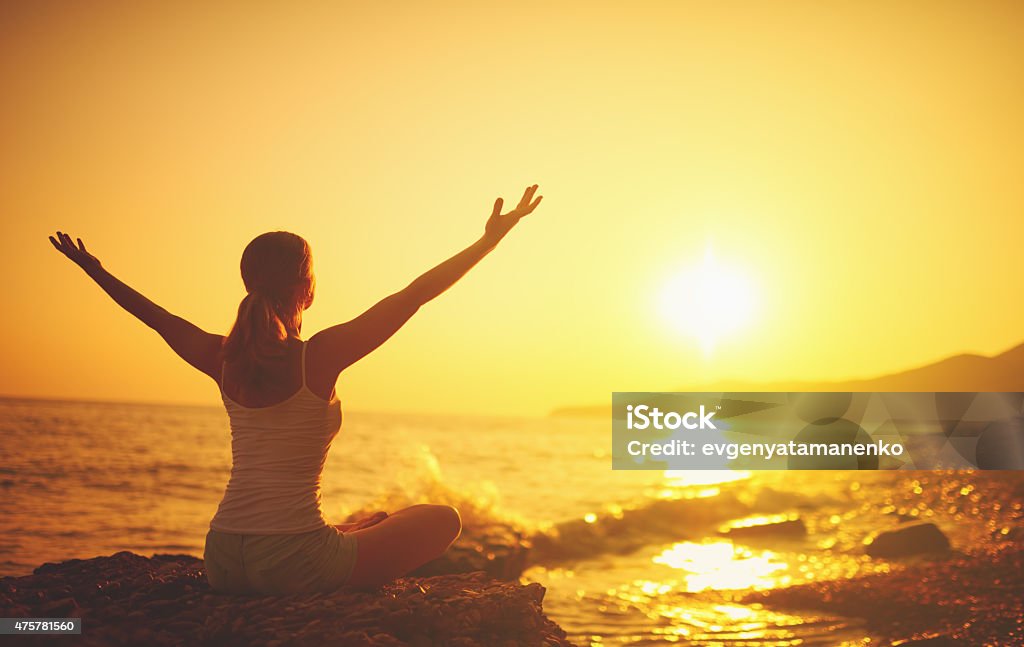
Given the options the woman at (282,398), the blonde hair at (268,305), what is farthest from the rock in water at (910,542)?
the blonde hair at (268,305)

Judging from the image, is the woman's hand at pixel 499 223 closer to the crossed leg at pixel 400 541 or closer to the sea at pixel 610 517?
the crossed leg at pixel 400 541

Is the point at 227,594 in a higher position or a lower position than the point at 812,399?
lower

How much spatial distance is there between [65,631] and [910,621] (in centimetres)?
790

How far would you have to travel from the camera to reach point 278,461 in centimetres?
365

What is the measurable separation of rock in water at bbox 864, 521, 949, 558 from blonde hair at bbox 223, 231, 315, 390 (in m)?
12.1

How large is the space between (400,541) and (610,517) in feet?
48.8

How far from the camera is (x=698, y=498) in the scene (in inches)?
845

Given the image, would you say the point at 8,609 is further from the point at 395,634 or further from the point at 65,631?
the point at 395,634

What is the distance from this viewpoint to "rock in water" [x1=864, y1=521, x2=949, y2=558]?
12.7 meters

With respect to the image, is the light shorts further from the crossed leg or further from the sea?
the sea

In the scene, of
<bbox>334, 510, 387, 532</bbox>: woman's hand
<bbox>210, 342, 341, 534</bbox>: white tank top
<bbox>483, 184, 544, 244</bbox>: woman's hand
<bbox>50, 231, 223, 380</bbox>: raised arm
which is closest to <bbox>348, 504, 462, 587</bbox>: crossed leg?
<bbox>334, 510, 387, 532</bbox>: woman's hand

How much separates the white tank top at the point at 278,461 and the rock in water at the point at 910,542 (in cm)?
1188

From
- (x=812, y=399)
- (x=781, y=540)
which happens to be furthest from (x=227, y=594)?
(x=812, y=399)

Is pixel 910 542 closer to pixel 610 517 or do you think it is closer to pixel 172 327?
pixel 610 517
